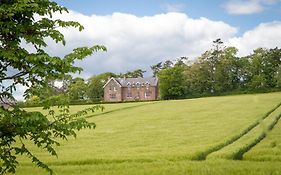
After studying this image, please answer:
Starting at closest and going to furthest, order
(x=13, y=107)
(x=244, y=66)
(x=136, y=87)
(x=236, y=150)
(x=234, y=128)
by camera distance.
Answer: (x=13, y=107) → (x=236, y=150) → (x=234, y=128) → (x=244, y=66) → (x=136, y=87)

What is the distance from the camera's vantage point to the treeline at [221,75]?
151 meters

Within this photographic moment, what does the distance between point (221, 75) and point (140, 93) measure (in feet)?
120

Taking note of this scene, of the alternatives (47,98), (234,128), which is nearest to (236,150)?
(234,128)

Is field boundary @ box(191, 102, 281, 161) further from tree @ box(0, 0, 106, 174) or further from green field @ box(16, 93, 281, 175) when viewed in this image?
tree @ box(0, 0, 106, 174)

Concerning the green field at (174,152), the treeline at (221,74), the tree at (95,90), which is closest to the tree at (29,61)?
the green field at (174,152)

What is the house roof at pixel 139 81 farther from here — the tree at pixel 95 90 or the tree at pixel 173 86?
the tree at pixel 173 86

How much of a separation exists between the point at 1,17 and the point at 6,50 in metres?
0.88

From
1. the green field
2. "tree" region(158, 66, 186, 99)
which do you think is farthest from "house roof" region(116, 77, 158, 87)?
the green field

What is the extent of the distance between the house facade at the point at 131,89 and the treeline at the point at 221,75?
42.9ft

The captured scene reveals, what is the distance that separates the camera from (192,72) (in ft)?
531

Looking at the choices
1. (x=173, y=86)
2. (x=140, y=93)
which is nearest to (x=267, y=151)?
(x=173, y=86)

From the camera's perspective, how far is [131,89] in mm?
174250

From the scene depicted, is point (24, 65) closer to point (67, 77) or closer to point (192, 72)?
point (67, 77)

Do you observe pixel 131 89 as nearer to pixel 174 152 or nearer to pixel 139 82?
pixel 139 82
